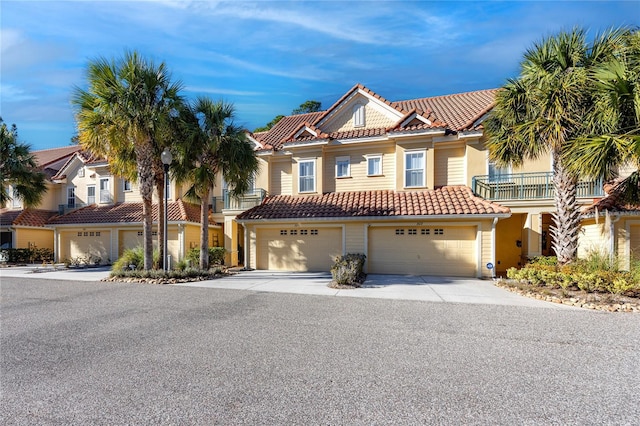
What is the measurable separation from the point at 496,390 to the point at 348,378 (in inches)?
69.1

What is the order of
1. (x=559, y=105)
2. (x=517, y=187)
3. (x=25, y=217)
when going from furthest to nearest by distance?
1. (x=25, y=217)
2. (x=517, y=187)
3. (x=559, y=105)

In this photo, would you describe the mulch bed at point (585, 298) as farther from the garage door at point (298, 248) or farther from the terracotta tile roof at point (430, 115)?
the terracotta tile roof at point (430, 115)

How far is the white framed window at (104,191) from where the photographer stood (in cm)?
2206

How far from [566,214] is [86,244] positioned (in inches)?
998

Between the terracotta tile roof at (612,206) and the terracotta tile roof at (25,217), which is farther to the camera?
the terracotta tile roof at (25,217)

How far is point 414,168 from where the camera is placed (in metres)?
16.2

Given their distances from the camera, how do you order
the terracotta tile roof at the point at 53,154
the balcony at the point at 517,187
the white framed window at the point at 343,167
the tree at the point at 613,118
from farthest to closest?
the terracotta tile roof at the point at 53,154 → the white framed window at the point at 343,167 → the balcony at the point at 517,187 → the tree at the point at 613,118

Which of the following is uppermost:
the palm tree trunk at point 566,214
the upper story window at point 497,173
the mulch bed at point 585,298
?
the upper story window at point 497,173

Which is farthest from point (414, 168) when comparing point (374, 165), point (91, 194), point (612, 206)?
point (91, 194)

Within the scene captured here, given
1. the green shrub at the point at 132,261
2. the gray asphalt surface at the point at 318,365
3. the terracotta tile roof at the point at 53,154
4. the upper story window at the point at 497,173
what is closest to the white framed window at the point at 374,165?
the upper story window at the point at 497,173

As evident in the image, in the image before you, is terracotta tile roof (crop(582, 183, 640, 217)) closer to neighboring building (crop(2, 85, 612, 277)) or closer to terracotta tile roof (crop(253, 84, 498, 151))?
neighboring building (crop(2, 85, 612, 277))

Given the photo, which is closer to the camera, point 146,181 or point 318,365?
point 318,365

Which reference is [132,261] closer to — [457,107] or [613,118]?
[613,118]

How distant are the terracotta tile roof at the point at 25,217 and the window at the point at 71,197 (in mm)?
1768
